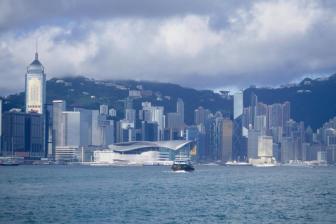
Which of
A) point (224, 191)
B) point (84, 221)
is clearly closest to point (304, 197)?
point (224, 191)

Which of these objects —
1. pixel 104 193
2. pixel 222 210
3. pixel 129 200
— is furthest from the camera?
pixel 104 193

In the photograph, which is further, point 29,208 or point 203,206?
point 203,206

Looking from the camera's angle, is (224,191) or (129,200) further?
(224,191)

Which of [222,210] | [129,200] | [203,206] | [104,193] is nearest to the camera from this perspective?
[222,210]

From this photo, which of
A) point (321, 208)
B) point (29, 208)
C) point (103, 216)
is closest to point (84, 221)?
point (103, 216)

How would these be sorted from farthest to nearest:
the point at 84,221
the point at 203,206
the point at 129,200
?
1. the point at 129,200
2. the point at 203,206
3. the point at 84,221

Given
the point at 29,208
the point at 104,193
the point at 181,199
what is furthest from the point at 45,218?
the point at 104,193

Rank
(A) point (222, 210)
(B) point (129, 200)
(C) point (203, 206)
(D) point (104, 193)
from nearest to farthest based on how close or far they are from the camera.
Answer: (A) point (222, 210)
(C) point (203, 206)
(B) point (129, 200)
(D) point (104, 193)

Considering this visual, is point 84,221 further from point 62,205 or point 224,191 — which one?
point 224,191

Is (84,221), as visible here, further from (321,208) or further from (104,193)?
(104,193)
